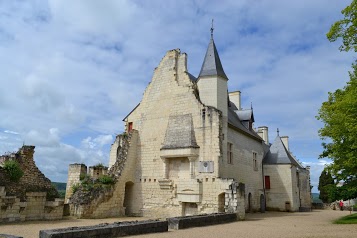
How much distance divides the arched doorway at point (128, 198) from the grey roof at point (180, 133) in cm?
386

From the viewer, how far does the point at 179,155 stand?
18328mm

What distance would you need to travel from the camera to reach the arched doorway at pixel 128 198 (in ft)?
66.2

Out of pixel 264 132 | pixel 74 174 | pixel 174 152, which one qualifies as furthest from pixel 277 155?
pixel 74 174

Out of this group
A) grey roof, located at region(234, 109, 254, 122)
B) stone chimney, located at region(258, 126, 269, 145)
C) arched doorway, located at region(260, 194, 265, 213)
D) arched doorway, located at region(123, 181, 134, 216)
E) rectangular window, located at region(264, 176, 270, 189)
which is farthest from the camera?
stone chimney, located at region(258, 126, 269, 145)

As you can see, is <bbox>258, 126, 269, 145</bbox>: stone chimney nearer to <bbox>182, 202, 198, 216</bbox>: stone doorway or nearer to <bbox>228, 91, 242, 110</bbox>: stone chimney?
<bbox>228, 91, 242, 110</bbox>: stone chimney

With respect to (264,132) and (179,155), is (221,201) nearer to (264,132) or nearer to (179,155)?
(179,155)

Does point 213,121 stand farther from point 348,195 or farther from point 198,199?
point 348,195

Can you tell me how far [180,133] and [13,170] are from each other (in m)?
9.24

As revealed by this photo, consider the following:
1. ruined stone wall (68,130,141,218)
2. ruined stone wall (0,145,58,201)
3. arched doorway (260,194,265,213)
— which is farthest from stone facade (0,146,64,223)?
arched doorway (260,194,265,213)

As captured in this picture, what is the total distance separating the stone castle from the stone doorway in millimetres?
56

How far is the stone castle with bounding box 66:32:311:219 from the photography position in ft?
56.8

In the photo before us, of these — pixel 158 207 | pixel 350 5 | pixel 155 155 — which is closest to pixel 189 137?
pixel 155 155

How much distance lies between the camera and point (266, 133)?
32.0m

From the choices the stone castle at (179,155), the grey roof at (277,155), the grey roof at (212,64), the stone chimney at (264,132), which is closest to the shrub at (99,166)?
the stone castle at (179,155)
